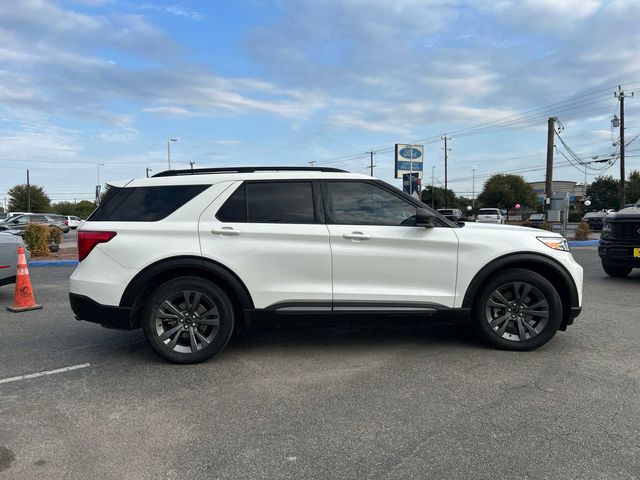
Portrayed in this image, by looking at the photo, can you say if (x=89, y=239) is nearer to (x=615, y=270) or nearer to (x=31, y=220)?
(x=615, y=270)

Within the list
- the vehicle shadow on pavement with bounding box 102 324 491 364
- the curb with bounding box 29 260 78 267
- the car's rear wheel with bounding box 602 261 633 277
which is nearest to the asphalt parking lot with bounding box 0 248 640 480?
the vehicle shadow on pavement with bounding box 102 324 491 364

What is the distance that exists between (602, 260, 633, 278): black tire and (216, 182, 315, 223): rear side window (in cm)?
805

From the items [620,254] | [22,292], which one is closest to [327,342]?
[22,292]

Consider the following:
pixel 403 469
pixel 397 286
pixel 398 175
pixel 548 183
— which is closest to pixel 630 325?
pixel 397 286

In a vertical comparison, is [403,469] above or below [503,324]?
below

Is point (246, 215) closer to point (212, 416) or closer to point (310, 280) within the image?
point (310, 280)

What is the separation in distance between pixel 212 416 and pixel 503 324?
290cm

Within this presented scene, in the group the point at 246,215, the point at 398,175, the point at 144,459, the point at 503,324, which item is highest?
the point at 398,175

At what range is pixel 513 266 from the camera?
15.8 feet

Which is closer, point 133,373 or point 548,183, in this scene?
point 133,373

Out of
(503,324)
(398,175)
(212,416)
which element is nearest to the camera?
(212,416)

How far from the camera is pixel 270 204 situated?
15.1 feet

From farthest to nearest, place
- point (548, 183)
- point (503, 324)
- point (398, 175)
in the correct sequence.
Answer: point (548, 183) → point (398, 175) → point (503, 324)

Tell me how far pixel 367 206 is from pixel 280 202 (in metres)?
0.83
